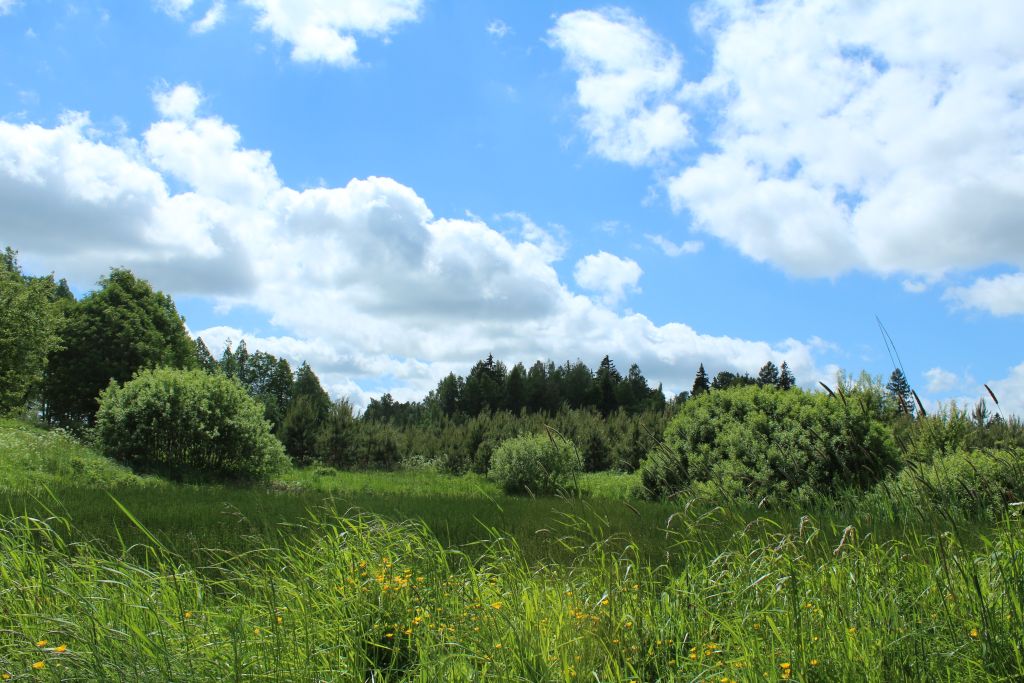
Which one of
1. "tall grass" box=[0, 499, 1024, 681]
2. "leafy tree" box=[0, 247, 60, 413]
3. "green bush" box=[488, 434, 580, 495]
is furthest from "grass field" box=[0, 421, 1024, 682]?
"leafy tree" box=[0, 247, 60, 413]

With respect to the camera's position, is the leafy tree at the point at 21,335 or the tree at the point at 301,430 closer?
the leafy tree at the point at 21,335

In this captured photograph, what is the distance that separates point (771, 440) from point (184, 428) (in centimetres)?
1534

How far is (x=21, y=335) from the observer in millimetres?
28234

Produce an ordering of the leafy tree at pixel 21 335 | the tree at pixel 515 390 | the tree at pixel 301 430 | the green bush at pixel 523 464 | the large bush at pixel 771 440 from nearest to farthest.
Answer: the large bush at pixel 771 440, the green bush at pixel 523 464, the leafy tree at pixel 21 335, the tree at pixel 301 430, the tree at pixel 515 390

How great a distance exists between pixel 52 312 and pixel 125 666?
111 ft

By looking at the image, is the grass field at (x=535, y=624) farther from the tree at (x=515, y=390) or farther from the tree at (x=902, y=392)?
the tree at (x=515, y=390)

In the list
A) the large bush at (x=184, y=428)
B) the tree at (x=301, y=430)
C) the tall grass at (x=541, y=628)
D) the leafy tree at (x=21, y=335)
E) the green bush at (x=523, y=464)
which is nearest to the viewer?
the tall grass at (x=541, y=628)

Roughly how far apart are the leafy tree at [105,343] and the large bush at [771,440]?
95.5ft

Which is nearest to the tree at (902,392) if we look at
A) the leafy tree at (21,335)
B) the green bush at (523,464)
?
the green bush at (523,464)

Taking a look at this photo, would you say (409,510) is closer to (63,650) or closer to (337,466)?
(63,650)

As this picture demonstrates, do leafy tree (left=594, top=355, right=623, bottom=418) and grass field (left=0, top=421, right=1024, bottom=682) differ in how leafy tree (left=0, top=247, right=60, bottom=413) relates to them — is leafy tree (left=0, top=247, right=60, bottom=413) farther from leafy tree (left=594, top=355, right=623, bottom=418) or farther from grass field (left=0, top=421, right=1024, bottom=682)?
leafy tree (left=594, top=355, right=623, bottom=418)

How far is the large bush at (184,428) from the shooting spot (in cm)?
1859

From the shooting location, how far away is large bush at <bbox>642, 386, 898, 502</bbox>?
9.55 m

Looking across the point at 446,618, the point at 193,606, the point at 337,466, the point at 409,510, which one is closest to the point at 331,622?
the point at 446,618
